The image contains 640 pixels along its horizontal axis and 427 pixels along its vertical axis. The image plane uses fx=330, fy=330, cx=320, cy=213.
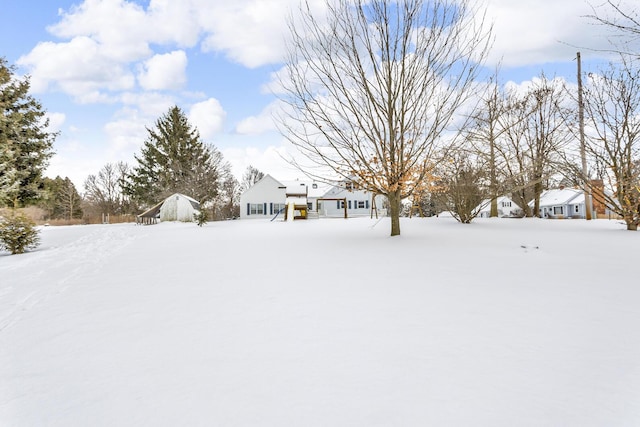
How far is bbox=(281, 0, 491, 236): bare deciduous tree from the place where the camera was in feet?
25.5

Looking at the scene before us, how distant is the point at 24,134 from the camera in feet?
76.2

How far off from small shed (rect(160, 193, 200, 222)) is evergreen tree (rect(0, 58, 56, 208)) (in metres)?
8.17

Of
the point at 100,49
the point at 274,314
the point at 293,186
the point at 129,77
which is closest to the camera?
the point at 274,314

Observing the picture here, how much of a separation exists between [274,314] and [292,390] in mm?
1305

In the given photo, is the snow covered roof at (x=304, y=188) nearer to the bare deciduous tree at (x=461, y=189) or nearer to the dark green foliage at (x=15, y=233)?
the bare deciduous tree at (x=461, y=189)

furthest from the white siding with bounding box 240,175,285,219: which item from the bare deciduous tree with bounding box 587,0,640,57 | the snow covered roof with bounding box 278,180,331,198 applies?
the bare deciduous tree with bounding box 587,0,640,57

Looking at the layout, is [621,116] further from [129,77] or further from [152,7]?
[129,77]

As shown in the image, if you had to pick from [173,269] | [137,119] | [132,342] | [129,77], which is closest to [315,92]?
[173,269]

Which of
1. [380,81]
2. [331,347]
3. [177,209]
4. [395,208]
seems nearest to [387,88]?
[380,81]

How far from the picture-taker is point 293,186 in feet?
119

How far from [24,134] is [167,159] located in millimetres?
15199

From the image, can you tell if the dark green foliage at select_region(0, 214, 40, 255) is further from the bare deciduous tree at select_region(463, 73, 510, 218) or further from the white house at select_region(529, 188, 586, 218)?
the white house at select_region(529, 188, 586, 218)

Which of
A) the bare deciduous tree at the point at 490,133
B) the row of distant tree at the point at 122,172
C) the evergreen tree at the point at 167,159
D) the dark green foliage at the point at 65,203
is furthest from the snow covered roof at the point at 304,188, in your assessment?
the dark green foliage at the point at 65,203

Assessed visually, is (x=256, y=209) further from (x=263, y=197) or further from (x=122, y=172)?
(x=122, y=172)
